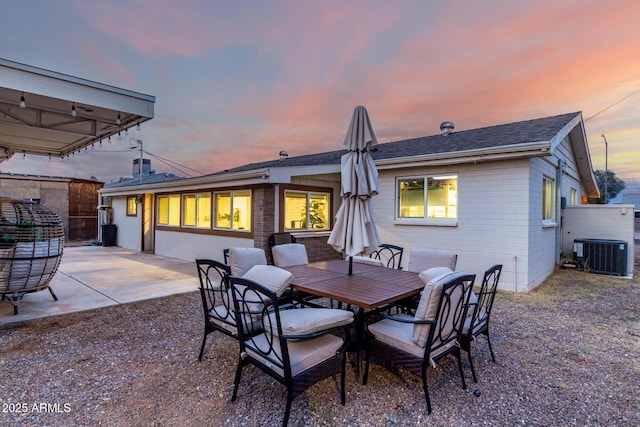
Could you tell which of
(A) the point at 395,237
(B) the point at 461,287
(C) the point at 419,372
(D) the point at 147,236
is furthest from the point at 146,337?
(D) the point at 147,236

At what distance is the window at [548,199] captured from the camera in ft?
24.1

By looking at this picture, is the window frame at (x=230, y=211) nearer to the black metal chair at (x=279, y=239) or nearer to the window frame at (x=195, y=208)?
the window frame at (x=195, y=208)

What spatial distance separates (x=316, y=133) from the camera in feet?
47.8

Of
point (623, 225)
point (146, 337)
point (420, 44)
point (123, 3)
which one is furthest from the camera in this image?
point (623, 225)

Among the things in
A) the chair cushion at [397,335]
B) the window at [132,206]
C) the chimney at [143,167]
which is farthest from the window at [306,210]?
the chimney at [143,167]

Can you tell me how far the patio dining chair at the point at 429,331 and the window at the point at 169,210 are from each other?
9.55 metres

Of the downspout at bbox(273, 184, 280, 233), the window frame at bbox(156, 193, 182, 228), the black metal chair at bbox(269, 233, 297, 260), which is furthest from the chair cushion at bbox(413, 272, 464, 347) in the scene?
the window frame at bbox(156, 193, 182, 228)

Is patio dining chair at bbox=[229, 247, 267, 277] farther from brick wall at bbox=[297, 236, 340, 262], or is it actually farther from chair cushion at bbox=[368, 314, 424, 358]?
brick wall at bbox=[297, 236, 340, 262]

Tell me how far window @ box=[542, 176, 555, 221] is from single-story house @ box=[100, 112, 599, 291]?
28 millimetres

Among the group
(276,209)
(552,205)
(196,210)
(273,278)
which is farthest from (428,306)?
(196,210)

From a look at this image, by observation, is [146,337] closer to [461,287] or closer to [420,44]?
[461,287]

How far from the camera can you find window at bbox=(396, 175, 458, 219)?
23.3 feet

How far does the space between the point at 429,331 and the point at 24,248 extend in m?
5.61

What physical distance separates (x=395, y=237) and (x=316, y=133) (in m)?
8.36
